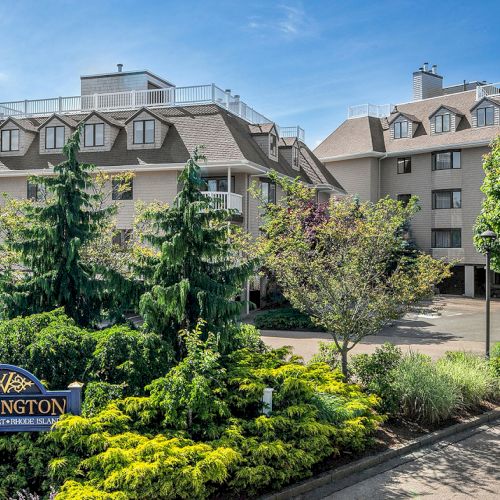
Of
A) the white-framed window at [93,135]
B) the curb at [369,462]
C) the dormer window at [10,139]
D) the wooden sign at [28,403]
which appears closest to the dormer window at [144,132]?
the white-framed window at [93,135]

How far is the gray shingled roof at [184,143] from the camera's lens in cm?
2503

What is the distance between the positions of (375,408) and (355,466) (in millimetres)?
2378

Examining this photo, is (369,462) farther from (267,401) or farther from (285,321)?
(285,321)

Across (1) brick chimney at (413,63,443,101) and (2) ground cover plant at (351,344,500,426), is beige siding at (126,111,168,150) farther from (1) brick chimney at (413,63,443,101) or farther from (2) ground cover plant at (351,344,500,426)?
(1) brick chimney at (413,63,443,101)

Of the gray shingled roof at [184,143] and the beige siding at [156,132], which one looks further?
the beige siding at [156,132]

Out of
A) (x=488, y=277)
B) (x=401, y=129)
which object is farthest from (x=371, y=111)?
(x=488, y=277)

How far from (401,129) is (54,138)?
22.9 meters

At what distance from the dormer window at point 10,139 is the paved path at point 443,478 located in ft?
82.6

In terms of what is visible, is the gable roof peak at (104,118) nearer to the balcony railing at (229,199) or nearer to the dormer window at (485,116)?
the balcony railing at (229,199)

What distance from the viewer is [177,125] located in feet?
87.5

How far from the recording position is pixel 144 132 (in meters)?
26.2

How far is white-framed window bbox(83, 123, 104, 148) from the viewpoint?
1053 inches

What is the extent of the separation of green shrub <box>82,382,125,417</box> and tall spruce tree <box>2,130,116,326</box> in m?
3.60

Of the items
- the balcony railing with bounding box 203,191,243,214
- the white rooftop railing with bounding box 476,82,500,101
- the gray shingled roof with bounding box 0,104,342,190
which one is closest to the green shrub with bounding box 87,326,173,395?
the balcony railing with bounding box 203,191,243,214
